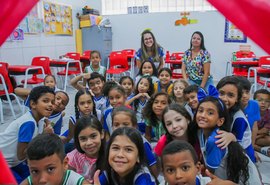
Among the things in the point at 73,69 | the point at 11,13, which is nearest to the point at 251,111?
the point at 11,13

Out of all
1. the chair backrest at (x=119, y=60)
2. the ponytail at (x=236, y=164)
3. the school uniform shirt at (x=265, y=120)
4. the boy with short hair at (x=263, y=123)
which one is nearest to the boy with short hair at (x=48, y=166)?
the ponytail at (x=236, y=164)

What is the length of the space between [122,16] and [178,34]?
4.64 ft

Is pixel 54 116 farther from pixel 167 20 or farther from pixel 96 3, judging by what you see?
pixel 96 3

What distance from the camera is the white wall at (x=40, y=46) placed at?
414 centimetres

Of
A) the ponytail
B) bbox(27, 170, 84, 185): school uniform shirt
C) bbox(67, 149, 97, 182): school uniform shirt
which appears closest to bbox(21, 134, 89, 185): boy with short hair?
bbox(27, 170, 84, 185): school uniform shirt

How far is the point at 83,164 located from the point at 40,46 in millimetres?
3849

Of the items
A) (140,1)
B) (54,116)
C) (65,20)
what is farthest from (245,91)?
(140,1)

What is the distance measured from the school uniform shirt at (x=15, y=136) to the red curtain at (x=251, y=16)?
1346mm

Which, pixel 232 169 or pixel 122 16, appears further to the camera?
pixel 122 16

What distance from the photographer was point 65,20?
550 cm

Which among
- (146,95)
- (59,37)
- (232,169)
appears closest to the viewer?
(232,169)

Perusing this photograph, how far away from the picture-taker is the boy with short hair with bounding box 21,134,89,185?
A: 107 centimetres

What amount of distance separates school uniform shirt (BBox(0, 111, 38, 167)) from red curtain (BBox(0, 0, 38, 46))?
114 centimetres

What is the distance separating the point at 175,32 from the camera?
19.4 feet
